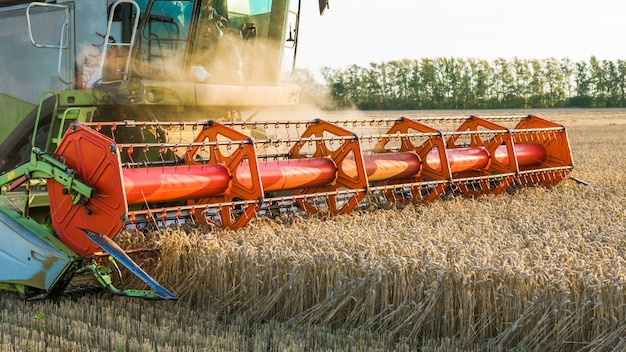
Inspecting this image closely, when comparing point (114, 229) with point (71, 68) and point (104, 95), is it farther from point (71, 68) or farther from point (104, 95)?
point (71, 68)

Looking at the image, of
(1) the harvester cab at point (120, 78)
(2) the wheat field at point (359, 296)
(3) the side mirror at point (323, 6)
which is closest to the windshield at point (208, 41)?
(1) the harvester cab at point (120, 78)

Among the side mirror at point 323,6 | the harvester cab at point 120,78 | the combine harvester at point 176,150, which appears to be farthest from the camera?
the side mirror at point 323,6

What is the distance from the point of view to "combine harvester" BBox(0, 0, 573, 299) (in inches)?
154

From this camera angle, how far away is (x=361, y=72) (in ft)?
152

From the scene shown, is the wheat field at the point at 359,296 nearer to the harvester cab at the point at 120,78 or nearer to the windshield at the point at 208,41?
the harvester cab at the point at 120,78

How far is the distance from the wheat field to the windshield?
1.61m

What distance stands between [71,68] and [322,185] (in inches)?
77.8

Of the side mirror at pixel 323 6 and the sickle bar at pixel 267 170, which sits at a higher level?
the side mirror at pixel 323 6

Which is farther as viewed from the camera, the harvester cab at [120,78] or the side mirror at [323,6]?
the side mirror at [323,6]

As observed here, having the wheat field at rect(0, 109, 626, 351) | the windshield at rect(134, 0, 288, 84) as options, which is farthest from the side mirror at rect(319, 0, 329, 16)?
the wheat field at rect(0, 109, 626, 351)

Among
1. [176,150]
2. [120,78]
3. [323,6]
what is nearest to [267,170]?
[176,150]

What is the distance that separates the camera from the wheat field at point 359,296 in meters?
3.07

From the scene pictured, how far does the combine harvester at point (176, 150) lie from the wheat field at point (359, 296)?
214 mm

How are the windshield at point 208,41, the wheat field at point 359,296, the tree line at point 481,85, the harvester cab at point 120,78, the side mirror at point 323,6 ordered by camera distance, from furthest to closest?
the tree line at point 481,85 < the side mirror at point 323,6 < the windshield at point 208,41 < the harvester cab at point 120,78 < the wheat field at point 359,296
